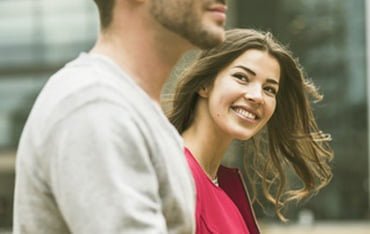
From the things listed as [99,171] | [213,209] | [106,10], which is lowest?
[213,209]

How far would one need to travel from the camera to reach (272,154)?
136 inches

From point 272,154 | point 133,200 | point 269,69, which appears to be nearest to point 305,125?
point 272,154

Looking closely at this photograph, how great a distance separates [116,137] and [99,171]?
57 millimetres

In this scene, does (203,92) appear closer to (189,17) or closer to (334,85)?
(189,17)

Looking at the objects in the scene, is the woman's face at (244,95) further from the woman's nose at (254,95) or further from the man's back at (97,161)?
the man's back at (97,161)

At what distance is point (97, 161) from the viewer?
1.43 m

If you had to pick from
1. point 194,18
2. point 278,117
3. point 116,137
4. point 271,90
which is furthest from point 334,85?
point 116,137

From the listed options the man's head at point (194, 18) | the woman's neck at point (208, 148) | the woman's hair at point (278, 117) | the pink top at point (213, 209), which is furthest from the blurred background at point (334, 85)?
the man's head at point (194, 18)

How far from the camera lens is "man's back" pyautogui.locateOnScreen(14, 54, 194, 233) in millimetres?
1435

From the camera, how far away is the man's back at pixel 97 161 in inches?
56.5

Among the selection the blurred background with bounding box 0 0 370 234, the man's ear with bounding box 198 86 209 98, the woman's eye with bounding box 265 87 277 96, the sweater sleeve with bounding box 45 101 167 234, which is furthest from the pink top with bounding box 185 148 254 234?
the blurred background with bounding box 0 0 370 234

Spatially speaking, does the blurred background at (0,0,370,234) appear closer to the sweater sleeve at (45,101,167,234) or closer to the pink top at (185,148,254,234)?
the pink top at (185,148,254,234)

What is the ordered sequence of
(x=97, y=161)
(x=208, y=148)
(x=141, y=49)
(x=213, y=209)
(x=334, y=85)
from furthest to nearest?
(x=334, y=85)
(x=208, y=148)
(x=213, y=209)
(x=141, y=49)
(x=97, y=161)

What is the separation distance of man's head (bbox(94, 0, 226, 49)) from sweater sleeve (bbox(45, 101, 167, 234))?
242 millimetres
